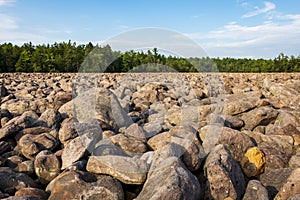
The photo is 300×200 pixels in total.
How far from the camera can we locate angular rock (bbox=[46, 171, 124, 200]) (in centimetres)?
329

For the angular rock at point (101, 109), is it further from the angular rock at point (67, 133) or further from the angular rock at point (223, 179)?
the angular rock at point (223, 179)

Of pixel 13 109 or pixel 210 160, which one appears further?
pixel 13 109

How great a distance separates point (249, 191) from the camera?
338 centimetres

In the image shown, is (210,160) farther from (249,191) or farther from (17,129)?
(17,129)

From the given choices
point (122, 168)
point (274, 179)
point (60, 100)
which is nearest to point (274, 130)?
point (274, 179)

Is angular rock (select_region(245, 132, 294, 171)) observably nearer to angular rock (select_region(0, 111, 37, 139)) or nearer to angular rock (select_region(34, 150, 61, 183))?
angular rock (select_region(34, 150, 61, 183))

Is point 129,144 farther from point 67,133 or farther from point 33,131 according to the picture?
point 33,131

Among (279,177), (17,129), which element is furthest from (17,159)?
(279,177)

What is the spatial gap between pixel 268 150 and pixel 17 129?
11.9ft

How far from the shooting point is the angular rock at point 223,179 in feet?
11.1

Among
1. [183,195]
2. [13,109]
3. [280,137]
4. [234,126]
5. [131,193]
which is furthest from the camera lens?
[13,109]

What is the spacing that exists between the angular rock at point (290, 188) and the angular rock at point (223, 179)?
0.37 metres

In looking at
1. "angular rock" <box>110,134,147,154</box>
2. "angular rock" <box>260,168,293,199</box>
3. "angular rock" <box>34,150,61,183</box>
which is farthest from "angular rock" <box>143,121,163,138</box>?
"angular rock" <box>260,168,293,199</box>

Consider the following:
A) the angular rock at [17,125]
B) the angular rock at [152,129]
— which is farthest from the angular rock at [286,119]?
the angular rock at [17,125]
